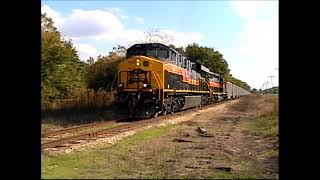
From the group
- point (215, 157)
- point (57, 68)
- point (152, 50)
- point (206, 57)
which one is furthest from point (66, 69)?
point (206, 57)

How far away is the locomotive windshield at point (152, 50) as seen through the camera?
22.7 metres

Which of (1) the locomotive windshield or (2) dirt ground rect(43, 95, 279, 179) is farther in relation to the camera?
(1) the locomotive windshield

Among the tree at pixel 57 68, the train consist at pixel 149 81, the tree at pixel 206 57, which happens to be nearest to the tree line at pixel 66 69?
the tree at pixel 57 68

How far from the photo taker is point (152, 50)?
22.9 meters

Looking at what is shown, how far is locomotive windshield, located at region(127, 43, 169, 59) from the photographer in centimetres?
2273

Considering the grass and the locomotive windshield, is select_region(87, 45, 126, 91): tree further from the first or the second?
the grass

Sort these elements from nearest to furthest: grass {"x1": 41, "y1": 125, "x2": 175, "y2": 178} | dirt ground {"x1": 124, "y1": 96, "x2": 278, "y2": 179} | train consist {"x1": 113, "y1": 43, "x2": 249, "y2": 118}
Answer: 1. grass {"x1": 41, "y1": 125, "x2": 175, "y2": 178}
2. dirt ground {"x1": 124, "y1": 96, "x2": 278, "y2": 179}
3. train consist {"x1": 113, "y1": 43, "x2": 249, "y2": 118}

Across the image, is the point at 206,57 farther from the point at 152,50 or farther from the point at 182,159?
the point at 182,159

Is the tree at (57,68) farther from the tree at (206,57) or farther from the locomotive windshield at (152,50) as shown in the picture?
the tree at (206,57)

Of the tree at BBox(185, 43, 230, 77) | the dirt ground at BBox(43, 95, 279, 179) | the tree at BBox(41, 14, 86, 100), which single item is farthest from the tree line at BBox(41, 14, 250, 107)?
the tree at BBox(185, 43, 230, 77)
